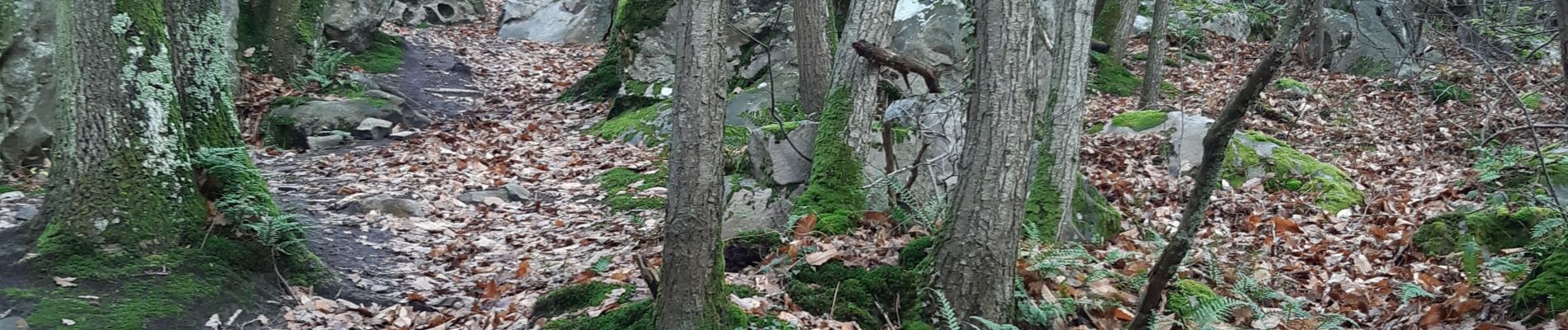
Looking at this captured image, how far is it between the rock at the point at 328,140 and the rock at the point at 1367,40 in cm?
1366

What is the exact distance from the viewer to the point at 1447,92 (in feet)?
40.0

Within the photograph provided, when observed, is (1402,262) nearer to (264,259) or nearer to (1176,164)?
(1176,164)

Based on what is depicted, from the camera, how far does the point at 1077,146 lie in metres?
6.24

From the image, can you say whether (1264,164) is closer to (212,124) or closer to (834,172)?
(834,172)

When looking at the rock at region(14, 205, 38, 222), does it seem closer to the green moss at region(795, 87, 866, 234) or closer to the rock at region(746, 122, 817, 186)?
the rock at region(746, 122, 817, 186)

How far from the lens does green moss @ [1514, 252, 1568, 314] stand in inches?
180

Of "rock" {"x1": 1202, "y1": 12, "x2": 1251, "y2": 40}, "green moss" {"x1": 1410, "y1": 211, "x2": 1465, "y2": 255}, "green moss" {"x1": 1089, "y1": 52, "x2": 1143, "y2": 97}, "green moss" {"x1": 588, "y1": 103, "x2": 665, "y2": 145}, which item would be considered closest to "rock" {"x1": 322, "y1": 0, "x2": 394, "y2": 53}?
"green moss" {"x1": 588, "y1": 103, "x2": 665, "y2": 145}

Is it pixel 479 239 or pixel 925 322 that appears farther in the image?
pixel 479 239

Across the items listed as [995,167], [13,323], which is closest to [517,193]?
[13,323]

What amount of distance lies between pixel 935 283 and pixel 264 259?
404 centimetres

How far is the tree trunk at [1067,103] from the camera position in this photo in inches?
229

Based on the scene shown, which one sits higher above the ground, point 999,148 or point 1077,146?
point 999,148

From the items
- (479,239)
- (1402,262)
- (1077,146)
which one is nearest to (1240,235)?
(1402,262)

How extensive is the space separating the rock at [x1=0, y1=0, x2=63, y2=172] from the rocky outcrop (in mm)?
10141
